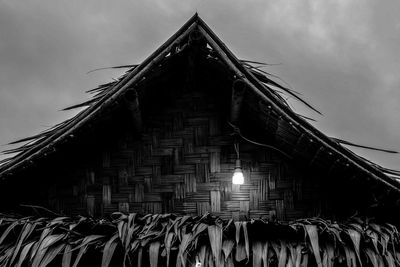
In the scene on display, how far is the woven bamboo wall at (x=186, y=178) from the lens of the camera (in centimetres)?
461

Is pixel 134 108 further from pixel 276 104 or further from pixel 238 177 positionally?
pixel 276 104

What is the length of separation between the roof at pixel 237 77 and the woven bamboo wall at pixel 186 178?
0.47 metres

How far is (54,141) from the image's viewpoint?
14.0ft

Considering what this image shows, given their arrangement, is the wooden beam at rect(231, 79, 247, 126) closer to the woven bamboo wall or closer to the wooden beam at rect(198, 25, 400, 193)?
the wooden beam at rect(198, 25, 400, 193)

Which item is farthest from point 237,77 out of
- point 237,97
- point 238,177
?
point 238,177

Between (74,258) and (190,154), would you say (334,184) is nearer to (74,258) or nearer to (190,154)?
(190,154)

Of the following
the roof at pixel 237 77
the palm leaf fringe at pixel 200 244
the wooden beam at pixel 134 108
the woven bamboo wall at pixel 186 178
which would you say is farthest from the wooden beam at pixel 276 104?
the wooden beam at pixel 134 108

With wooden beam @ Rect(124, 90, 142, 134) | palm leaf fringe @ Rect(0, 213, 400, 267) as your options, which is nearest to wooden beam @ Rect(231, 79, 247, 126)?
wooden beam @ Rect(124, 90, 142, 134)

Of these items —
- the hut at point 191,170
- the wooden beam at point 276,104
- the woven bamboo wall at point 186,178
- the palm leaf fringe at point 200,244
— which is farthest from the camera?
the woven bamboo wall at point 186,178

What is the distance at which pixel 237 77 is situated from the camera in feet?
14.4

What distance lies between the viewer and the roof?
13.5ft

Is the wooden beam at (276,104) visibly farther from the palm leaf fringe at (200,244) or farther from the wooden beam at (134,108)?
the wooden beam at (134,108)

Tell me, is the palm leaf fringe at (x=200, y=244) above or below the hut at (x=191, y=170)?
below

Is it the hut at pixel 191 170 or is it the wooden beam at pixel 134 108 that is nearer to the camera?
the hut at pixel 191 170
